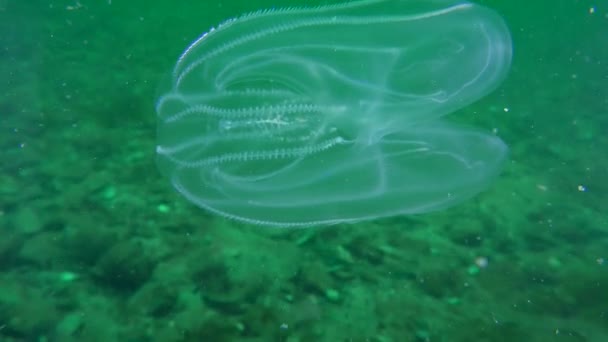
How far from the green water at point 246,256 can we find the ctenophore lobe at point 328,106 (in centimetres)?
24

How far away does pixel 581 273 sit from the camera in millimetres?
3068

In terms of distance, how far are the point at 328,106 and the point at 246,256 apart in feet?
4.05

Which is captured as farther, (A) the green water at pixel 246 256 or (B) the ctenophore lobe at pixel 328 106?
(B) the ctenophore lobe at pixel 328 106

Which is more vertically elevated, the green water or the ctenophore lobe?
the ctenophore lobe

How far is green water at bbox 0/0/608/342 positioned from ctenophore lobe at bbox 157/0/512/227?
24 cm

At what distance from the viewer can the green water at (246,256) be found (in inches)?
97.9

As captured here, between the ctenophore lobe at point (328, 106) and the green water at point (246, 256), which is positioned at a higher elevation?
the ctenophore lobe at point (328, 106)

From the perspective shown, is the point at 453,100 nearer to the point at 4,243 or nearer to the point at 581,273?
the point at 581,273

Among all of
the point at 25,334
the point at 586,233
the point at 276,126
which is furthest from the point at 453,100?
the point at 25,334

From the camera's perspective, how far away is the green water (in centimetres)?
249

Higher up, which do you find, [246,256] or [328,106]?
[328,106]

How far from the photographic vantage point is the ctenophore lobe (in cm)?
304

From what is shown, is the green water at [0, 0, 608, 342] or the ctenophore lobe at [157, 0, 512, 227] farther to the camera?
the ctenophore lobe at [157, 0, 512, 227]

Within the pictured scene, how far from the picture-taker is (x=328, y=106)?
3121mm
